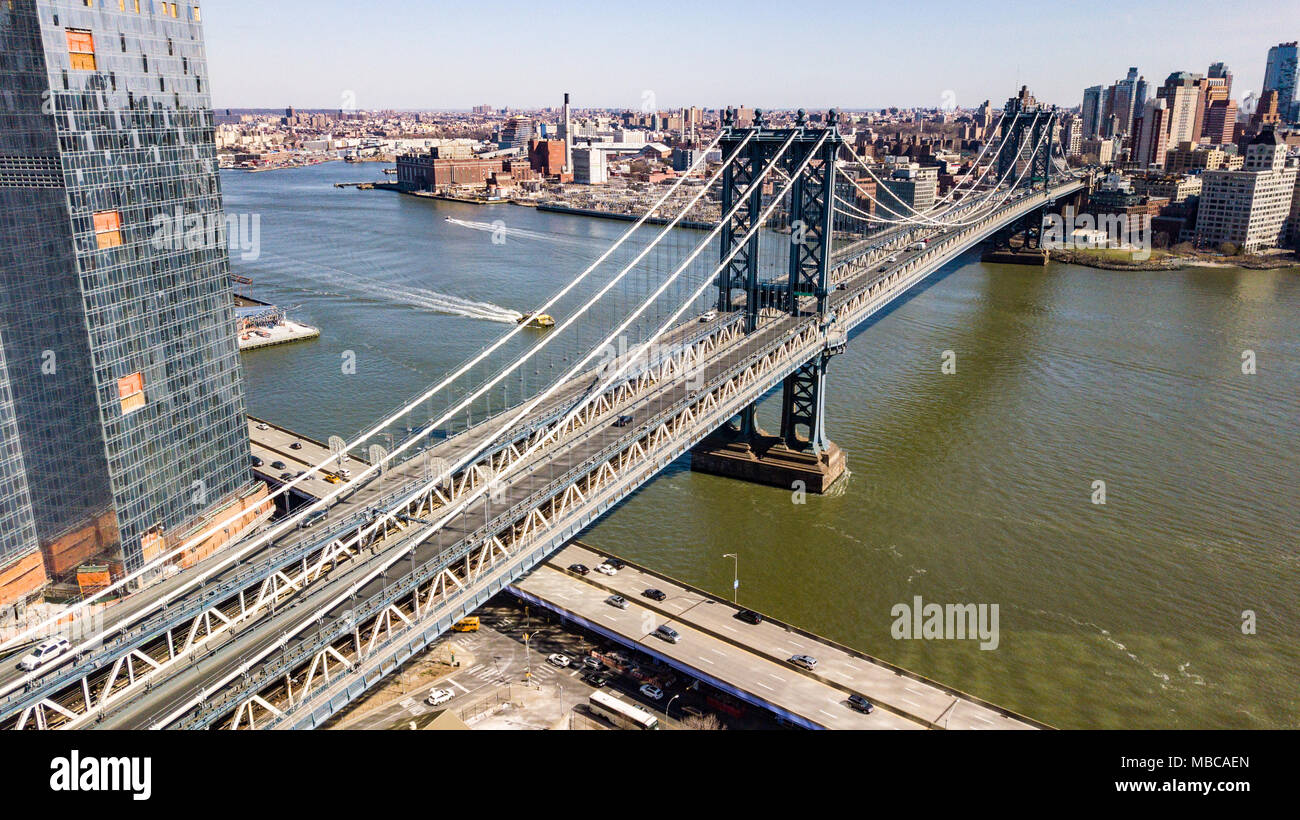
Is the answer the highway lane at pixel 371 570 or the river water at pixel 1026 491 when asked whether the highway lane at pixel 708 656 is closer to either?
the river water at pixel 1026 491

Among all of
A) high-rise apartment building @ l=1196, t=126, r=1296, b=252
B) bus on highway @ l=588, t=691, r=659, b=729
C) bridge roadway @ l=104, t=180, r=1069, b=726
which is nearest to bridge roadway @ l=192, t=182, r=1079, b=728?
bridge roadway @ l=104, t=180, r=1069, b=726

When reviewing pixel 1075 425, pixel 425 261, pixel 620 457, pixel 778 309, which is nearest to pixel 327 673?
pixel 620 457

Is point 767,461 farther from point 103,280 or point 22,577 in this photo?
point 22,577

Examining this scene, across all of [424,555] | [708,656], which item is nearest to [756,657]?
[708,656]

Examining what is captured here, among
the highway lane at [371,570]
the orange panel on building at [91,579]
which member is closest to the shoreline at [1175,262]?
the highway lane at [371,570]

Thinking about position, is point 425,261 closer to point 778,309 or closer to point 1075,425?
point 778,309

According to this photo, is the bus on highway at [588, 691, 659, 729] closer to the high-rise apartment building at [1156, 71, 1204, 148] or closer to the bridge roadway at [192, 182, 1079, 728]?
the bridge roadway at [192, 182, 1079, 728]
